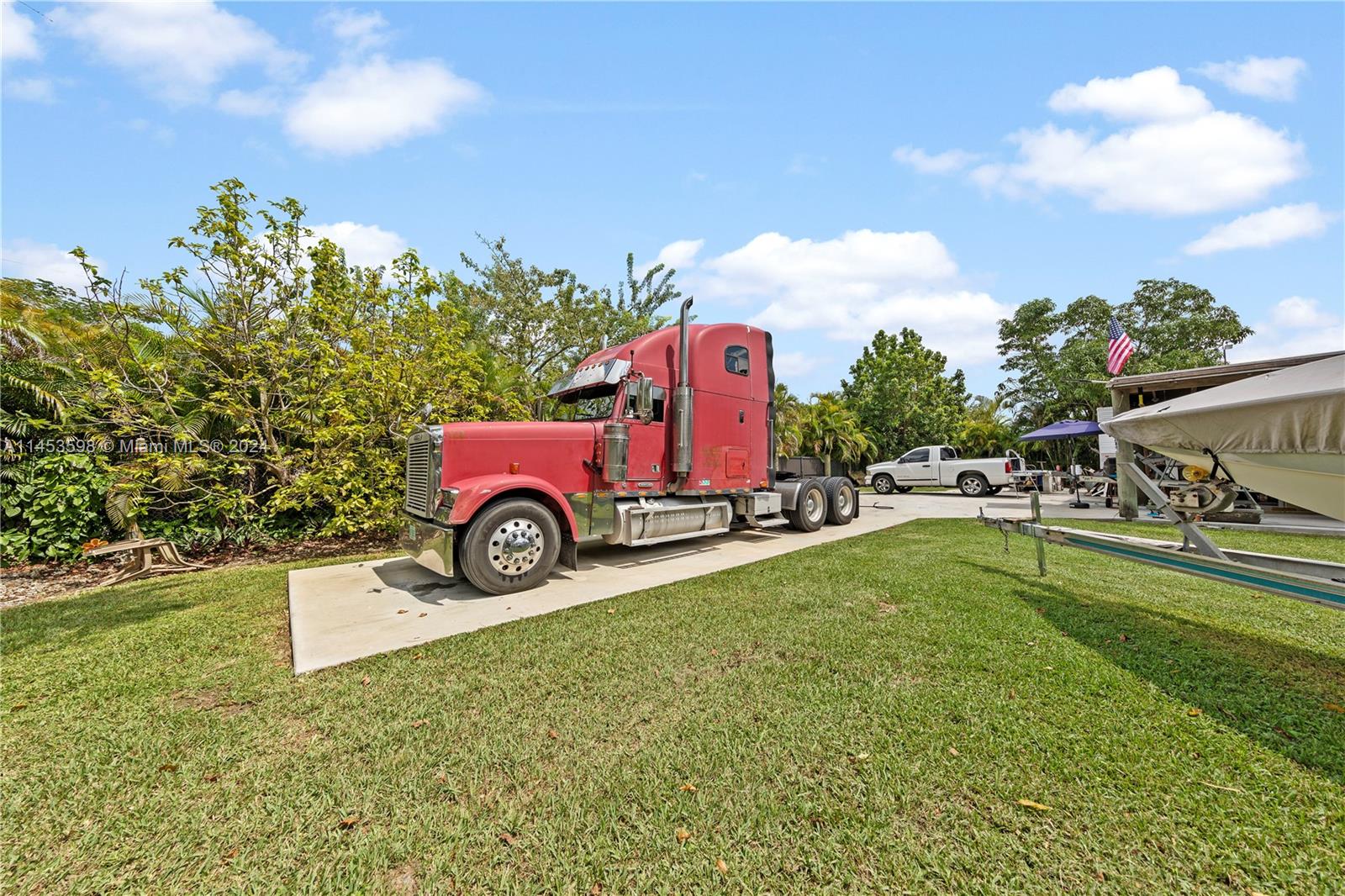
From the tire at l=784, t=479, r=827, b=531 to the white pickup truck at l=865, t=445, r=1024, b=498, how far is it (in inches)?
421

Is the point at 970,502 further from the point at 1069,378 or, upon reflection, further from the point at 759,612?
the point at 1069,378

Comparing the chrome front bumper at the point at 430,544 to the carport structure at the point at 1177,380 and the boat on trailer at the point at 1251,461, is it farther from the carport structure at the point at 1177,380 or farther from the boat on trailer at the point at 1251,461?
the carport structure at the point at 1177,380

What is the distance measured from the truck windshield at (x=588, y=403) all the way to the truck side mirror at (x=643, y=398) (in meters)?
0.32

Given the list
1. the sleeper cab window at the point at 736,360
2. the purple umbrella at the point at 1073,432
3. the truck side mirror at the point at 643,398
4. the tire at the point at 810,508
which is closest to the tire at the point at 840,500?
the tire at the point at 810,508

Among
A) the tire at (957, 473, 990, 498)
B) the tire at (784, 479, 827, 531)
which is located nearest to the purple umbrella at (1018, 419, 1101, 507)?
the tire at (957, 473, 990, 498)

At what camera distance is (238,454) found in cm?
741

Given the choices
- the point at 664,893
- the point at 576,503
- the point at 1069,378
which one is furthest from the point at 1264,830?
the point at 1069,378

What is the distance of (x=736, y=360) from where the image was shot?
25.6 feet

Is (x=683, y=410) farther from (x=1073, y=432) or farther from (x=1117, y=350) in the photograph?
(x=1117, y=350)

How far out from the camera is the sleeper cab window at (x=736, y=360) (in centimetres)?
767

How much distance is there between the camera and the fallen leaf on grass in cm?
198

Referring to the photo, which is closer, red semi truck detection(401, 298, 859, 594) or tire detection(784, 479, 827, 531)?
red semi truck detection(401, 298, 859, 594)

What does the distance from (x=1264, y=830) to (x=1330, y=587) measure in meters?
1.77

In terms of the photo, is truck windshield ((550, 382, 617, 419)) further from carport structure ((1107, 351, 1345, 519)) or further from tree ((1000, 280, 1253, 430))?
tree ((1000, 280, 1253, 430))
